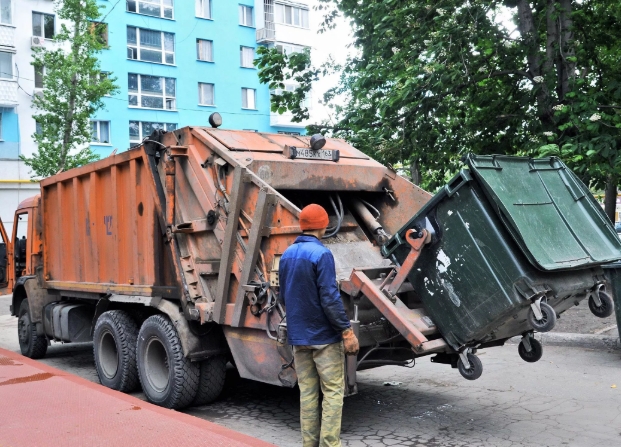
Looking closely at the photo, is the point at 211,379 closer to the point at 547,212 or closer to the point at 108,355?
the point at 108,355

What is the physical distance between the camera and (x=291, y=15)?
35.9 meters

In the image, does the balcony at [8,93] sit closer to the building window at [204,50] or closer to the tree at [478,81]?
the building window at [204,50]

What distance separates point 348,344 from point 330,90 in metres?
9.20

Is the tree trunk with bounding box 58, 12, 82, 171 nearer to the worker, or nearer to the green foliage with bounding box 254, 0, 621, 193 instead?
the green foliage with bounding box 254, 0, 621, 193

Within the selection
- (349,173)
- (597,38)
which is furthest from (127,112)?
(349,173)

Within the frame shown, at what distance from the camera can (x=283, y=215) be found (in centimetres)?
521

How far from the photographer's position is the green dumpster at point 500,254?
4582 millimetres

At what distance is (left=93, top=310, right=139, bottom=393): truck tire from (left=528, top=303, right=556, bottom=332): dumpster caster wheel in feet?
12.6

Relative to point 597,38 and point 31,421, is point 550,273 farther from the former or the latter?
point 597,38

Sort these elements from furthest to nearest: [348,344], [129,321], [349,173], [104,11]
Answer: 1. [104,11]
2. [129,321]
3. [349,173]
4. [348,344]

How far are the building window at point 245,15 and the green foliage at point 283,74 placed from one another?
23775 mm

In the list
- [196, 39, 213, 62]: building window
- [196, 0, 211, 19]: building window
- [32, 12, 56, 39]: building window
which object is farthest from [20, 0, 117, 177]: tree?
[196, 0, 211, 19]: building window

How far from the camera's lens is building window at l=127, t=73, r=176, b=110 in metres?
30.9

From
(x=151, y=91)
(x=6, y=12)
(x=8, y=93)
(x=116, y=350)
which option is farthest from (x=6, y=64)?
(x=116, y=350)
